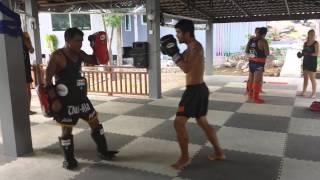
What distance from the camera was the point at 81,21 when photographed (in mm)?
17172

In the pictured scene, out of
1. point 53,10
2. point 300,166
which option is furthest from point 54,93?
point 53,10

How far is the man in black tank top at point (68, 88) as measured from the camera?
3639 millimetres

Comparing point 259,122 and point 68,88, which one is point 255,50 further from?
point 68,88

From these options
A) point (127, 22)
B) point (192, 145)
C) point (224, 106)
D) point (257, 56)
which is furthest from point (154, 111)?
point (127, 22)

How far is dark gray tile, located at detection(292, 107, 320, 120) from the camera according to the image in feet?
20.1

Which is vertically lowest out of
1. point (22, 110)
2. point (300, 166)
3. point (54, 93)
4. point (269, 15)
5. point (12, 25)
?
point (300, 166)

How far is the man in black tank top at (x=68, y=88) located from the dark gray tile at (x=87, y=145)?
0.43 meters

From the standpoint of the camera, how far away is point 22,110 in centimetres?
424

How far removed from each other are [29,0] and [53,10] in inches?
63.7

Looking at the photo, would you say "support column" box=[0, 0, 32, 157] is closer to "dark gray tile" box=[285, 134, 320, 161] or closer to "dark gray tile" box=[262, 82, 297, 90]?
"dark gray tile" box=[285, 134, 320, 161]

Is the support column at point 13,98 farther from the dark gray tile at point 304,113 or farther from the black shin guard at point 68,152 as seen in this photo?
the dark gray tile at point 304,113

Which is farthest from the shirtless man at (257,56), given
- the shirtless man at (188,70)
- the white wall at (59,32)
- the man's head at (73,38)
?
the white wall at (59,32)

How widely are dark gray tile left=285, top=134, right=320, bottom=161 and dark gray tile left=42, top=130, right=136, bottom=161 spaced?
2.23 m

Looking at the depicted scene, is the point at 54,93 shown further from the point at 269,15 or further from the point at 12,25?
the point at 269,15
